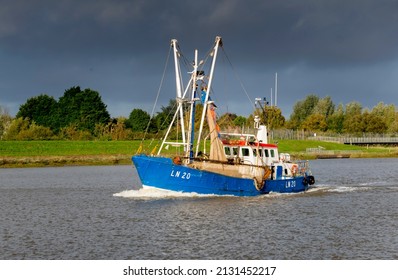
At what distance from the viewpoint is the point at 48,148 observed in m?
155

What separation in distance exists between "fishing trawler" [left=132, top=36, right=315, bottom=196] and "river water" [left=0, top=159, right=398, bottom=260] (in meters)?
1.30

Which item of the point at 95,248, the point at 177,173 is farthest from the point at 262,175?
the point at 95,248

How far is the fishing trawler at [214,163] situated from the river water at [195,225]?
130cm

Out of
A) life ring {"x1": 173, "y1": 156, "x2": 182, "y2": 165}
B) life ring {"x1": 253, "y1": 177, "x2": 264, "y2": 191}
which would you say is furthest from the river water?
life ring {"x1": 173, "y1": 156, "x2": 182, "y2": 165}

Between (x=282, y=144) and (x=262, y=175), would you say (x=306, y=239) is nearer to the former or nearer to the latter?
(x=262, y=175)

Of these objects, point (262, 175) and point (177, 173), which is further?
point (262, 175)

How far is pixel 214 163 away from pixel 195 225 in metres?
17.4

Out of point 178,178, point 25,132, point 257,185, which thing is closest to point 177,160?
point 178,178

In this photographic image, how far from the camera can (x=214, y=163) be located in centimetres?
6544

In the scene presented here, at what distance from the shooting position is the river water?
39.3 metres

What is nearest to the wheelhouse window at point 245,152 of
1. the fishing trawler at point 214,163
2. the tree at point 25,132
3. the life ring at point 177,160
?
the fishing trawler at point 214,163
